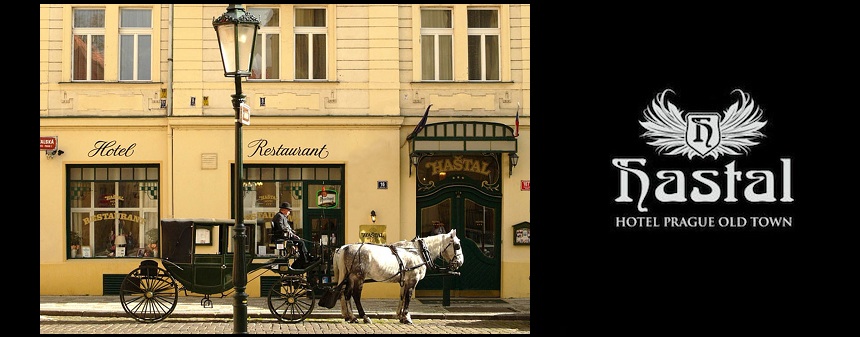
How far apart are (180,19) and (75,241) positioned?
4622mm

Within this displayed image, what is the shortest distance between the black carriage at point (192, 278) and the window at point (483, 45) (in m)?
5.81

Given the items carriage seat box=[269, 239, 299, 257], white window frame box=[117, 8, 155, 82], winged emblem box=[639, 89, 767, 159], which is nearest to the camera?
winged emblem box=[639, 89, 767, 159]

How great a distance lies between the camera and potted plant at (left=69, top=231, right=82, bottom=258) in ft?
61.1

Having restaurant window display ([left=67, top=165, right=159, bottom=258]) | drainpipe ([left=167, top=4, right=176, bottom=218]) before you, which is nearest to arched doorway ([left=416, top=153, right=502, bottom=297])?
drainpipe ([left=167, top=4, right=176, bottom=218])

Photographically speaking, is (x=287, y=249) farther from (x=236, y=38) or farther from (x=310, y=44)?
(x=310, y=44)

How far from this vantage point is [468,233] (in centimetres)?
1881

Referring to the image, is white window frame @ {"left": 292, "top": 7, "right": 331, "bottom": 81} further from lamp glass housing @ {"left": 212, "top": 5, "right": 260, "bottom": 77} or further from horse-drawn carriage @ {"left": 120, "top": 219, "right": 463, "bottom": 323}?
lamp glass housing @ {"left": 212, "top": 5, "right": 260, "bottom": 77}

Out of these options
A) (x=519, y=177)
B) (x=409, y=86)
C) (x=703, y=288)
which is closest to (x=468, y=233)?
(x=519, y=177)

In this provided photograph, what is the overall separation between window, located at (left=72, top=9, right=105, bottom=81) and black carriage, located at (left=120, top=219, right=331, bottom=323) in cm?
545

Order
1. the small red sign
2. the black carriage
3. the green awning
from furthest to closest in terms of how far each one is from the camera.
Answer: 1. the small red sign
2. the green awning
3. the black carriage

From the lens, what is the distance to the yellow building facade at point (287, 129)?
18.5 metres

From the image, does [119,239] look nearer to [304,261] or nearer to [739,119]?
[304,261]

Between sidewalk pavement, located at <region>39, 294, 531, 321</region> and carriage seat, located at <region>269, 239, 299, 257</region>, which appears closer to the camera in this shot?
carriage seat, located at <region>269, 239, 299, 257</region>

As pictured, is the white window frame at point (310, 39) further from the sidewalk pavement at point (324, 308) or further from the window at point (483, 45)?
the sidewalk pavement at point (324, 308)
